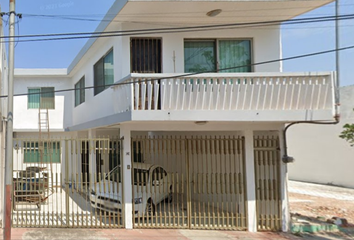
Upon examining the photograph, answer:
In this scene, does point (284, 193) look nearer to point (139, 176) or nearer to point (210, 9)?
point (139, 176)

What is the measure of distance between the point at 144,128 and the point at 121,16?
285 centimetres

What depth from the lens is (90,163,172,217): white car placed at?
6688 mm

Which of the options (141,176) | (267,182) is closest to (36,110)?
(141,176)

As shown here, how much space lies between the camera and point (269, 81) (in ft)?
20.2

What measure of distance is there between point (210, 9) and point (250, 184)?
14.6 ft

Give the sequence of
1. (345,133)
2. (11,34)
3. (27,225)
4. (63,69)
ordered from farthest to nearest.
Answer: (63,69) → (27,225) → (345,133) → (11,34)

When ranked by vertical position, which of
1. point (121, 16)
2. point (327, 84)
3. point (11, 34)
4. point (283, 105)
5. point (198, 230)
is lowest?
point (198, 230)

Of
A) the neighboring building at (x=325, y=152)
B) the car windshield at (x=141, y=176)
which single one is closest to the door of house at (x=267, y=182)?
the car windshield at (x=141, y=176)

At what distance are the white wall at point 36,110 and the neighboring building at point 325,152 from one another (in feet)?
40.2

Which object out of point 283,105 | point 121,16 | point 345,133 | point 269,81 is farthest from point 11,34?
point 345,133

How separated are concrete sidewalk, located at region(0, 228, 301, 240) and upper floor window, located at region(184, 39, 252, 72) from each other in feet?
13.7

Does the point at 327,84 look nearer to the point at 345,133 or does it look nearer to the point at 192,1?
the point at 345,133

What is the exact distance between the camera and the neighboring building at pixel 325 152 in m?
12.4

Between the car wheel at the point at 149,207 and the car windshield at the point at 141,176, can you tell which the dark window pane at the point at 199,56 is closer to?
the car windshield at the point at 141,176
